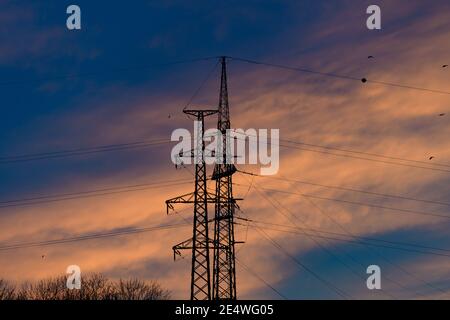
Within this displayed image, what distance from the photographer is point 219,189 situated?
90062 millimetres
